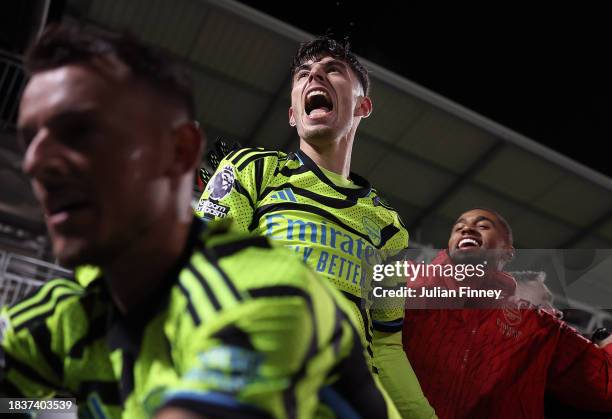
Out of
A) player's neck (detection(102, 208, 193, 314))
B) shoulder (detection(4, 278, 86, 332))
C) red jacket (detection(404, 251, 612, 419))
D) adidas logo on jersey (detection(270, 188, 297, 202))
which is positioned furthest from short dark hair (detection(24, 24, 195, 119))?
red jacket (detection(404, 251, 612, 419))

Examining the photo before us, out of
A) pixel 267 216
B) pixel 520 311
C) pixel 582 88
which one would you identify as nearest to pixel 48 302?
pixel 267 216

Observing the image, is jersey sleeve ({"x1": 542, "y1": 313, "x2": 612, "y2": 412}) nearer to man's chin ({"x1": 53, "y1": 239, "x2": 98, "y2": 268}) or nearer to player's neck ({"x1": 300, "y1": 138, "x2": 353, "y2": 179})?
player's neck ({"x1": 300, "y1": 138, "x2": 353, "y2": 179})

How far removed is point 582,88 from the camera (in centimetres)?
762

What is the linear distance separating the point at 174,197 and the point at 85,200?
0.17m

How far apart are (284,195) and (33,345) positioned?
3.98ft

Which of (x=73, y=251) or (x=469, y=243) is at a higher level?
(x=469, y=243)

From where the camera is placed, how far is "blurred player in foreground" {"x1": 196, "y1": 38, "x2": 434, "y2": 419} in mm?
2363

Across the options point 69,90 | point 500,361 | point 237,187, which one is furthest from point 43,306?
point 500,361

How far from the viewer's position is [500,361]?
2932mm

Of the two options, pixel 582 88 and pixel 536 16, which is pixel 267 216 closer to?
pixel 536 16

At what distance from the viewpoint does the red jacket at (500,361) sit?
285 cm

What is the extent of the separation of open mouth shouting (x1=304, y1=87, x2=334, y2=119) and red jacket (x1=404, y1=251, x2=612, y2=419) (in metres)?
0.84

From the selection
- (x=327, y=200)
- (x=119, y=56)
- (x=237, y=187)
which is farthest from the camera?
(x=327, y=200)

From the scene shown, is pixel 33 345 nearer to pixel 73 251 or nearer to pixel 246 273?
pixel 73 251
